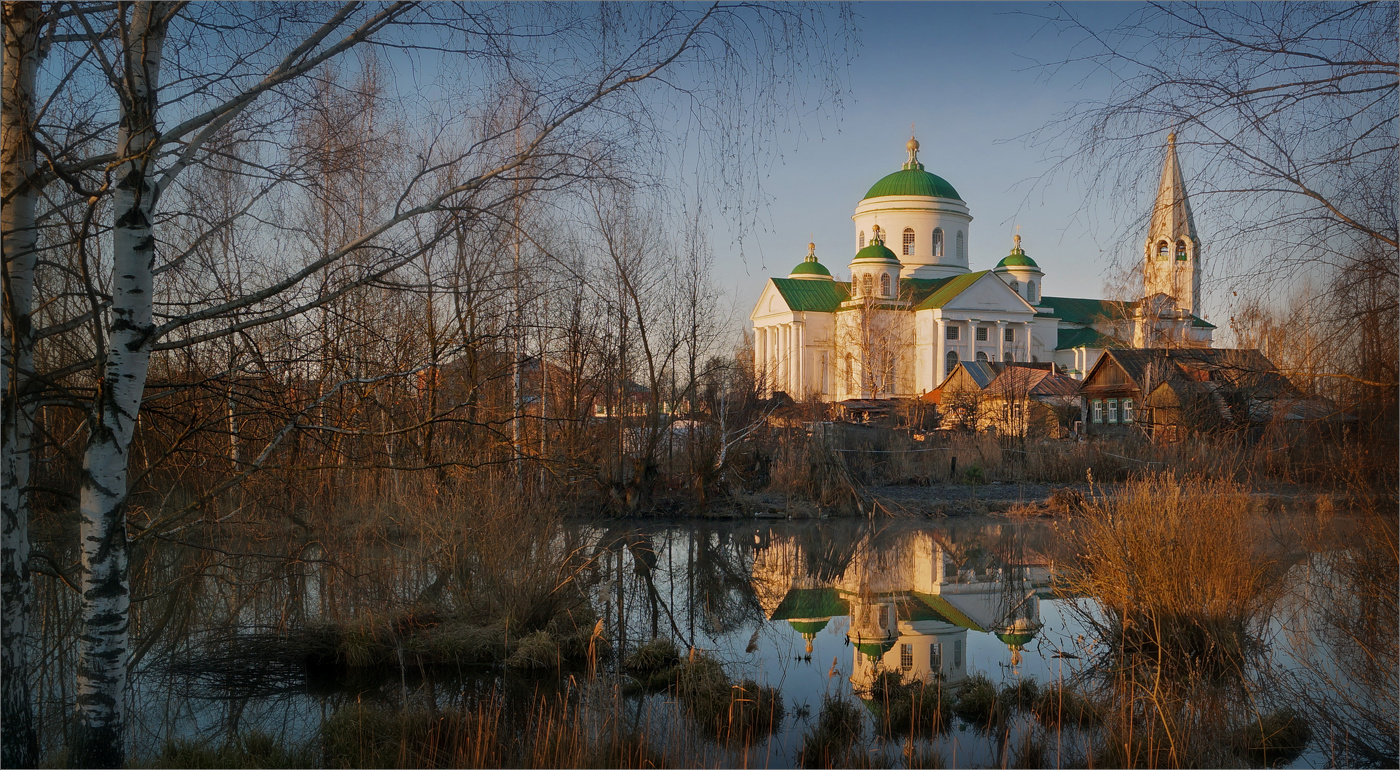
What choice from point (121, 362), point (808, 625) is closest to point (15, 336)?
point (121, 362)

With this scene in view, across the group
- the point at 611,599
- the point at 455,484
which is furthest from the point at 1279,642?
the point at 455,484

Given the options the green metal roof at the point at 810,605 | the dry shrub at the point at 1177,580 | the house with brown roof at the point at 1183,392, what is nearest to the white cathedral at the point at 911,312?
the house with brown roof at the point at 1183,392

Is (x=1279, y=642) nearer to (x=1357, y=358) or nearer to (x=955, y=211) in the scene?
(x=1357, y=358)

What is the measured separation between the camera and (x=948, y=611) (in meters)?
10.7

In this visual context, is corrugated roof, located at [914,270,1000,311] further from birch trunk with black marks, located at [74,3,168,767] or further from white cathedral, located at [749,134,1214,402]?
birch trunk with black marks, located at [74,3,168,767]

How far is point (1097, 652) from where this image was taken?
8414mm

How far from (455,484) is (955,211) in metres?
60.2

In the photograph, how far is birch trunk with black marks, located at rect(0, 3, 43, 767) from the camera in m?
4.02

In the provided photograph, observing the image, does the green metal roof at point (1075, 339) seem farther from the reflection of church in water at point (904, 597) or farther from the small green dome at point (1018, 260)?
the reflection of church in water at point (904, 597)

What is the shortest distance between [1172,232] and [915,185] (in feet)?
206

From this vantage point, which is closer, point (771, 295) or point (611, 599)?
point (611, 599)

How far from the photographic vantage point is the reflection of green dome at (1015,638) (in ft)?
29.7

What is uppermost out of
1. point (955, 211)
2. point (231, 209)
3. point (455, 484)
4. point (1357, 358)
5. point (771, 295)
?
point (955, 211)

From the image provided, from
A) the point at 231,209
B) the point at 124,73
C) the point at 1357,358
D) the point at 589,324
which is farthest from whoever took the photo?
the point at 589,324
